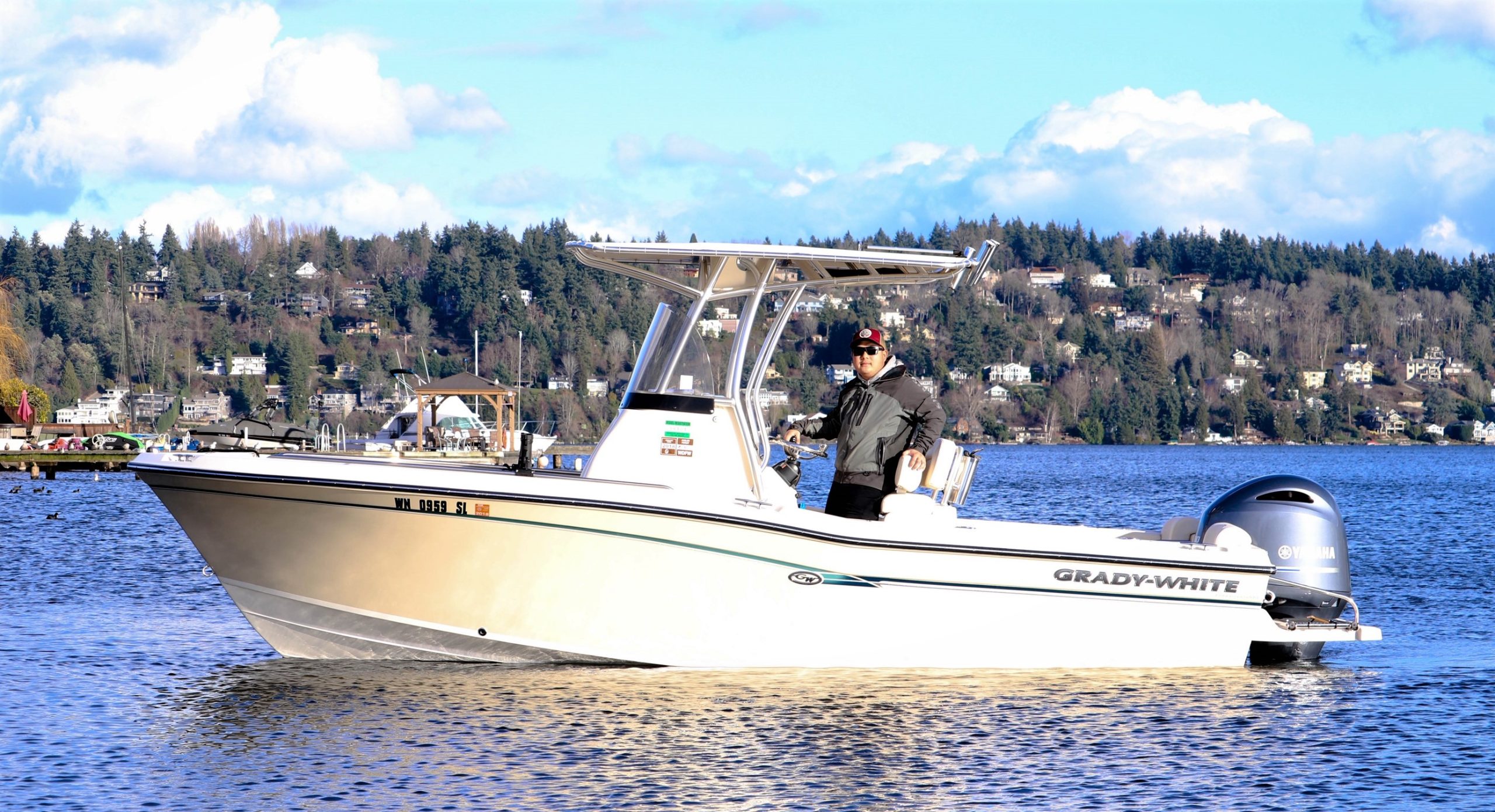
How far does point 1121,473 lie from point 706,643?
70448 millimetres

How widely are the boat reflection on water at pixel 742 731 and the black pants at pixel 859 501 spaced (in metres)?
1.05

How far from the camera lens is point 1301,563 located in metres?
11.1

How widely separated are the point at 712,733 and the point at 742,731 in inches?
7.4

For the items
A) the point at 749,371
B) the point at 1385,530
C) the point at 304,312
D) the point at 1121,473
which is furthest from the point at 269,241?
the point at 749,371

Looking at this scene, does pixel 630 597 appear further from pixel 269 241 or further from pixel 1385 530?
pixel 269 241

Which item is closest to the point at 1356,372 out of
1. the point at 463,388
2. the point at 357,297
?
the point at 357,297

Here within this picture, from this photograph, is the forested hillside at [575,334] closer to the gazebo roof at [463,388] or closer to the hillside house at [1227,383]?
the hillside house at [1227,383]

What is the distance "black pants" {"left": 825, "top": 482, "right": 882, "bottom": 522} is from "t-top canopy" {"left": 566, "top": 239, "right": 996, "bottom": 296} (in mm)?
1438

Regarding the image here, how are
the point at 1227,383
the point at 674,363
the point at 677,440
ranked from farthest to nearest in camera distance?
the point at 1227,383, the point at 674,363, the point at 677,440

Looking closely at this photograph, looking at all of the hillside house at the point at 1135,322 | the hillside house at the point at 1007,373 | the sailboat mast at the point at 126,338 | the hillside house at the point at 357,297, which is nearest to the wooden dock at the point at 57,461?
the sailboat mast at the point at 126,338

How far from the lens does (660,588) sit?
10.3m

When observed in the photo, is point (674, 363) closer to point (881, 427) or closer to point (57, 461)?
point (881, 427)

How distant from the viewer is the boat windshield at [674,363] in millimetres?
10609

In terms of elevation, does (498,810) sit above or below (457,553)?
below
